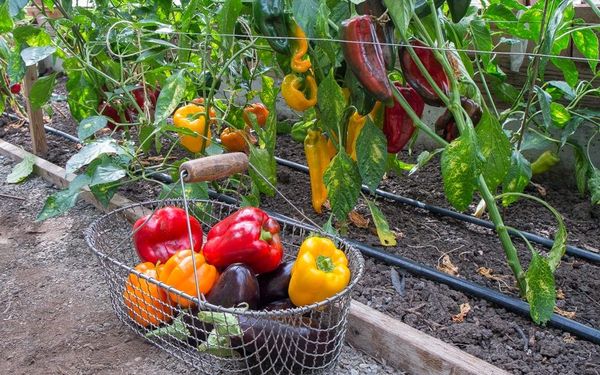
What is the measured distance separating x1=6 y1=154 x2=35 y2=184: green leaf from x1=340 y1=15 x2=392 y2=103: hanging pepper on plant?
1655 mm

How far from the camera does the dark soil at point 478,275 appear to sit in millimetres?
1220

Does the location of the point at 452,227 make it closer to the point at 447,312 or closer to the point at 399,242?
the point at 399,242

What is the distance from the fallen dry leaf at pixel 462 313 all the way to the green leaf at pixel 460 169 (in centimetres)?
27

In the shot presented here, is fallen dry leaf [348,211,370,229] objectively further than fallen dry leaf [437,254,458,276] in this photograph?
Yes

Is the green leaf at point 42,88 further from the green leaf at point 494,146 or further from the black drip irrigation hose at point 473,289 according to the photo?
the green leaf at point 494,146

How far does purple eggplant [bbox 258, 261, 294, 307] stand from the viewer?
4.14 feet

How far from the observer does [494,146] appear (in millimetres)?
1256

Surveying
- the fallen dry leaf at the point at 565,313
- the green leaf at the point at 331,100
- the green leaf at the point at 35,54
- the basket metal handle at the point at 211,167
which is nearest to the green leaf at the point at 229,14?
the green leaf at the point at 331,100

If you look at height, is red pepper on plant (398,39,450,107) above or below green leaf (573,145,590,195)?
above

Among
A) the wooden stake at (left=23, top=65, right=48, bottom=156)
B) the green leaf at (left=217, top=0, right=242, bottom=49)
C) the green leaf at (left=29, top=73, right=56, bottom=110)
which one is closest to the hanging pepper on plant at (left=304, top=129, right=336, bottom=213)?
the green leaf at (left=217, top=0, right=242, bottom=49)

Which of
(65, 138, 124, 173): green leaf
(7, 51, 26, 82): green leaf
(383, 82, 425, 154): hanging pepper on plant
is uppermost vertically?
(383, 82, 425, 154): hanging pepper on plant

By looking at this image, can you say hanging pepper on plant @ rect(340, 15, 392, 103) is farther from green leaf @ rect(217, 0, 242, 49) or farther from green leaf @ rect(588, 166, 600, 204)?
green leaf @ rect(588, 166, 600, 204)

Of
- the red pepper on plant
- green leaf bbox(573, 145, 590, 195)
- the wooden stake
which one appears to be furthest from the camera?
the wooden stake


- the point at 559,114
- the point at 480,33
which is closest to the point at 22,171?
the point at 480,33
